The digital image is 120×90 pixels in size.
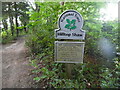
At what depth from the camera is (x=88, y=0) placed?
2758mm

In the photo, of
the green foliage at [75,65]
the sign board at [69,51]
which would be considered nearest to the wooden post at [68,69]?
the green foliage at [75,65]

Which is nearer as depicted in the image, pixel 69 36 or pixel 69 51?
pixel 69 36

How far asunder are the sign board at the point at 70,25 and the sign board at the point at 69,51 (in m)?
0.19

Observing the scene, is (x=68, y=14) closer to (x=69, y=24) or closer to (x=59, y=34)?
(x=69, y=24)

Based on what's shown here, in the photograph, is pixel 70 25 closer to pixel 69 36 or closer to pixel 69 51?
pixel 69 36

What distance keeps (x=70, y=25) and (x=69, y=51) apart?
0.67 metres

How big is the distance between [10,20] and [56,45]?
33.3 ft

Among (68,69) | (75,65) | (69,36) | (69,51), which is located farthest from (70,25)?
(75,65)

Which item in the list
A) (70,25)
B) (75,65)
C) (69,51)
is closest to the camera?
(70,25)

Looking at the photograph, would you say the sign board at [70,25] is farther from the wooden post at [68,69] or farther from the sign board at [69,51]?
the wooden post at [68,69]

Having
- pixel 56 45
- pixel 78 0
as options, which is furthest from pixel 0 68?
pixel 78 0

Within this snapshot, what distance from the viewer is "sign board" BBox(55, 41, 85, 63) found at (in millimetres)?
2252

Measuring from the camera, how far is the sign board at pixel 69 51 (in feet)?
7.39

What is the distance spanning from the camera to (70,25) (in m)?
2.12
